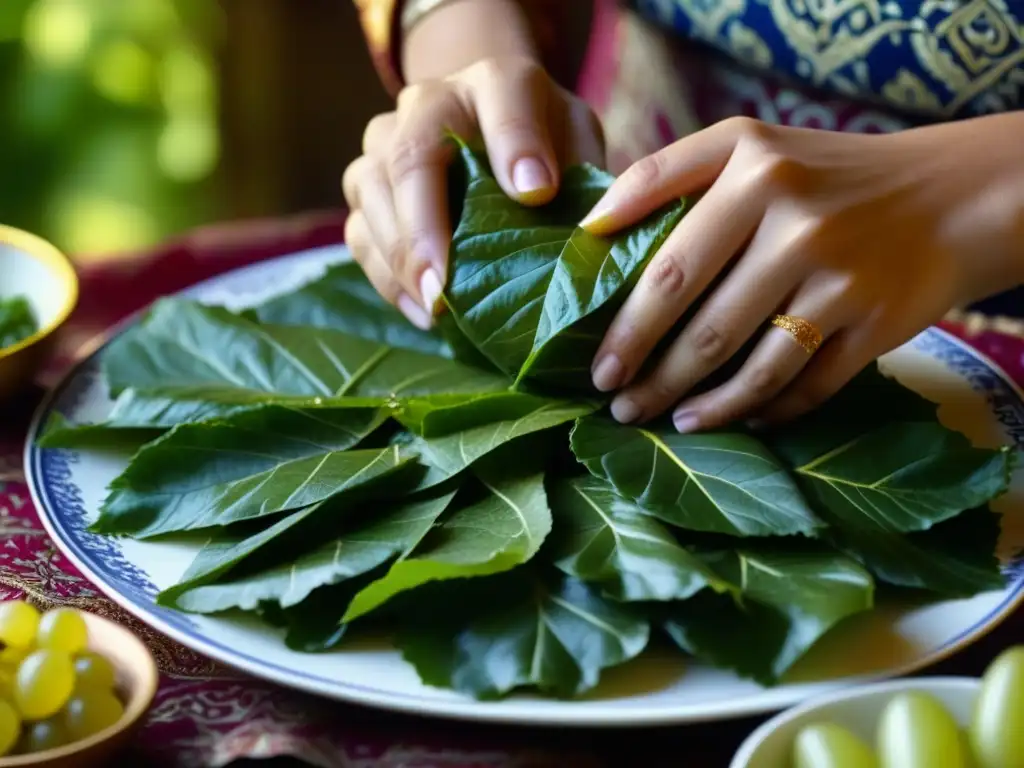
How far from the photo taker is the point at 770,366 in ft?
2.20

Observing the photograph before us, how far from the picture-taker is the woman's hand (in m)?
0.66

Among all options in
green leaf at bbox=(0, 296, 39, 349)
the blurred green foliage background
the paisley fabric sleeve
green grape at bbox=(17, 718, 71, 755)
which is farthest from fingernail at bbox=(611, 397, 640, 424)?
the blurred green foliage background

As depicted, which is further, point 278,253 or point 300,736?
point 278,253

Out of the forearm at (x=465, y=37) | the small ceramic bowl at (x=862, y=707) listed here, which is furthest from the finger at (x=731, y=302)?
the forearm at (x=465, y=37)

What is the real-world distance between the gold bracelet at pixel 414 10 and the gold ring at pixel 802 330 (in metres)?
0.56

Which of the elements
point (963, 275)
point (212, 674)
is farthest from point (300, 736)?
point (963, 275)

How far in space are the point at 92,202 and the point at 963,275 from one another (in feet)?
5.24

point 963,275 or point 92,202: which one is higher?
point 963,275

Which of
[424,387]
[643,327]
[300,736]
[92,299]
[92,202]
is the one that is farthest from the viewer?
[92,202]

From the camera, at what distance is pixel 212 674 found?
605 millimetres

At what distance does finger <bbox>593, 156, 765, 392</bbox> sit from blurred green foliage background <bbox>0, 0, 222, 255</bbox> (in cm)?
147

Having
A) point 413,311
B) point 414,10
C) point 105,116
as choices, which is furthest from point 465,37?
point 105,116

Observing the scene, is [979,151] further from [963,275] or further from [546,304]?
[546,304]

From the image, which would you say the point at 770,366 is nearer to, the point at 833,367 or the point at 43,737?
the point at 833,367
